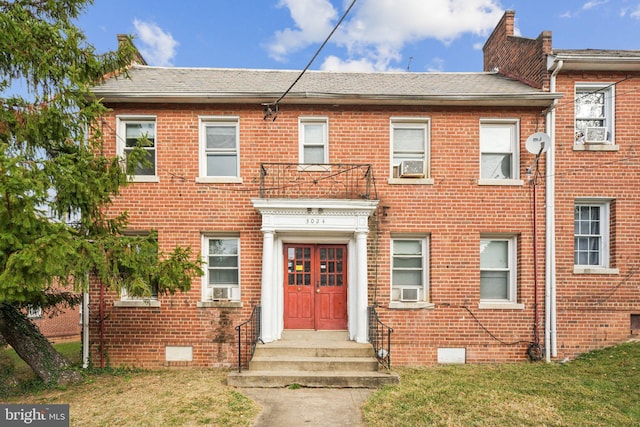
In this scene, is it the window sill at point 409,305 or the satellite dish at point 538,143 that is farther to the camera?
the window sill at point 409,305

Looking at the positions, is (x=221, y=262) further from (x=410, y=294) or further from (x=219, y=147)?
(x=410, y=294)

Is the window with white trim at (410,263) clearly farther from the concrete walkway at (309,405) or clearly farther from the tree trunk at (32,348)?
the tree trunk at (32,348)

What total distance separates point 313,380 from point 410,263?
3.53m

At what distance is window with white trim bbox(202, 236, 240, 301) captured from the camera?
842 cm

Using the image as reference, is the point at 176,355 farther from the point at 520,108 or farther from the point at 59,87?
the point at 520,108

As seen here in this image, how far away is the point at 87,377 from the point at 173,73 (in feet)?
25.2

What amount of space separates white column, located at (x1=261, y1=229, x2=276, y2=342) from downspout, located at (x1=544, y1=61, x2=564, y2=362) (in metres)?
6.22

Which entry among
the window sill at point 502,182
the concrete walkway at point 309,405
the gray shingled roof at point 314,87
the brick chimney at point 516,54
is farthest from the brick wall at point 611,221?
the concrete walkway at point 309,405

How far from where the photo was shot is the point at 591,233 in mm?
8688

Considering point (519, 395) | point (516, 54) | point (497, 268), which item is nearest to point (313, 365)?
point (519, 395)

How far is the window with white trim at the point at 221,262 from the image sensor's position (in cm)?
842

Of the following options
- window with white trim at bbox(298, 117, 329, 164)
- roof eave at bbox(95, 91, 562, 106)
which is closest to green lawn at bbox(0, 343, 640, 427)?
window with white trim at bbox(298, 117, 329, 164)

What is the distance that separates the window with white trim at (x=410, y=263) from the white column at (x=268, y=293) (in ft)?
9.32

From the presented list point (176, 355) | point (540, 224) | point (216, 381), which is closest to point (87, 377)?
point (176, 355)
